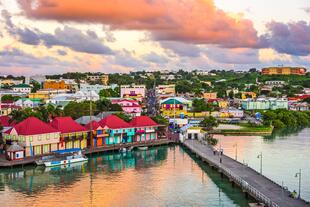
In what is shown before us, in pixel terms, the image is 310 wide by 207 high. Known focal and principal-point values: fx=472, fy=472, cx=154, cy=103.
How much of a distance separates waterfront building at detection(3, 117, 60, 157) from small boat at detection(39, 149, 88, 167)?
3.33ft

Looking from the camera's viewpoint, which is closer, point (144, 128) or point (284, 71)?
point (144, 128)

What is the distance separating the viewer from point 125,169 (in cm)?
3186

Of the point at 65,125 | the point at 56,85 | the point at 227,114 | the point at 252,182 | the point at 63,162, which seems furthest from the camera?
the point at 56,85

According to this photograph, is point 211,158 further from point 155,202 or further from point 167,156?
point 155,202

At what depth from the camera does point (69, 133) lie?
36.7m

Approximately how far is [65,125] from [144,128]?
825 centimetres

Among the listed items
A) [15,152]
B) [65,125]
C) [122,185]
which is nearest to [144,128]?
[65,125]

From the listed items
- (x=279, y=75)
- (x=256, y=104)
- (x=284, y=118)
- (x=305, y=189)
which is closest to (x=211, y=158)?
(x=305, y=189)

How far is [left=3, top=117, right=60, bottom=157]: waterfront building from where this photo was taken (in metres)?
33.4

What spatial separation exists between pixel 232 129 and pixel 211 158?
2049 cm

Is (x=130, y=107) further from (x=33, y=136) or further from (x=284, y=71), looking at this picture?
(x=284, y=71)

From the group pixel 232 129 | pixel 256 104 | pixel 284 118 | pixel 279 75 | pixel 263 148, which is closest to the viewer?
pixel 263 148

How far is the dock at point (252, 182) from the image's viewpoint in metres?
21.2

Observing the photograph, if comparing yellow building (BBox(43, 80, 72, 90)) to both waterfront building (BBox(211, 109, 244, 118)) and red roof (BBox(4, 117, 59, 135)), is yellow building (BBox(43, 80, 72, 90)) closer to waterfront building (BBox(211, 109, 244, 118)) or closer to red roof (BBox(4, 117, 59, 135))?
waterfront building (BBox(211, 109, 244, 118))
